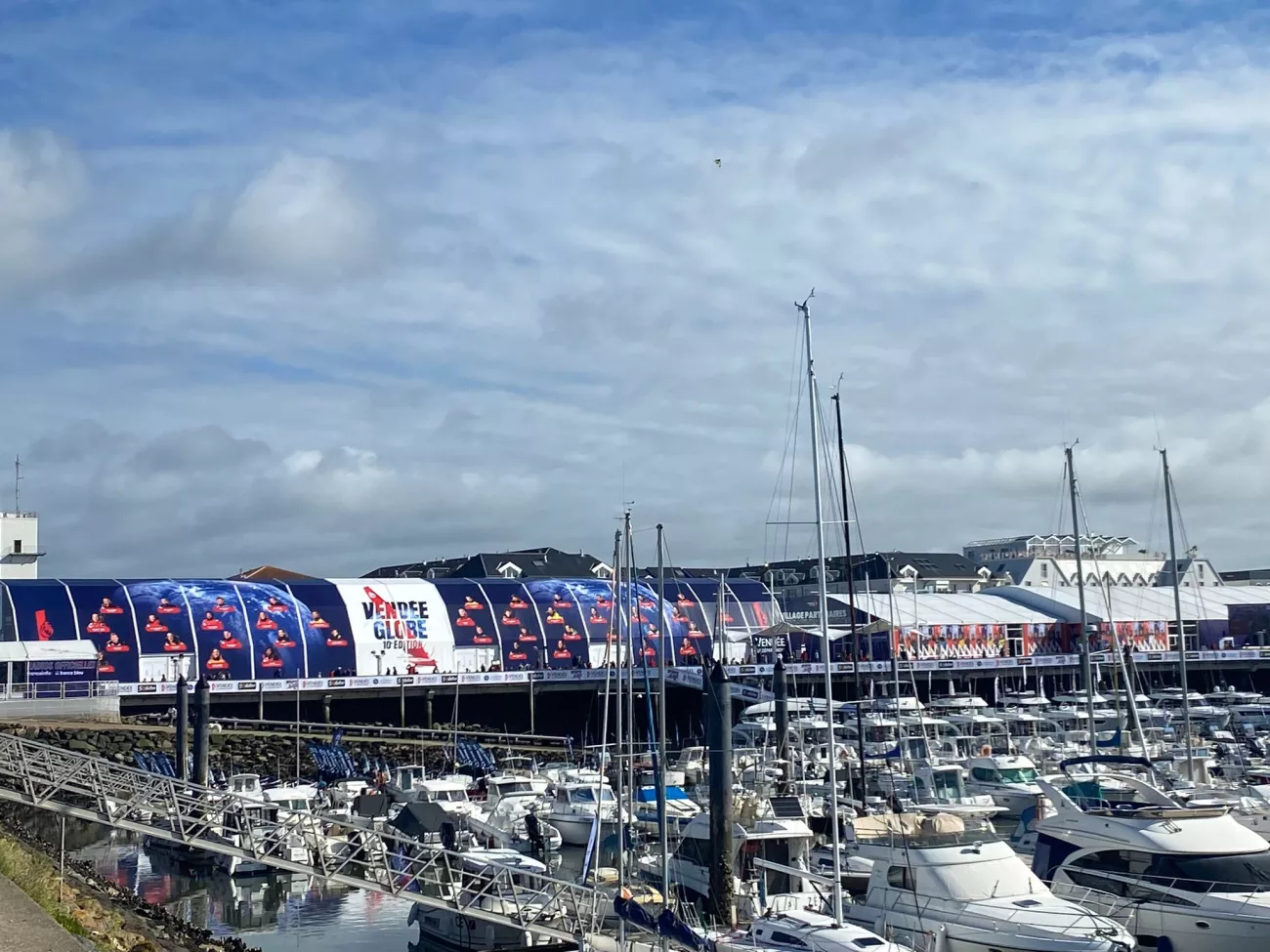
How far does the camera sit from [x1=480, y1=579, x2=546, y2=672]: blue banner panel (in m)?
90.2

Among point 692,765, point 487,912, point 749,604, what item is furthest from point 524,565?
point 487,912

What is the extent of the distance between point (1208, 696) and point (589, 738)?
125 feet

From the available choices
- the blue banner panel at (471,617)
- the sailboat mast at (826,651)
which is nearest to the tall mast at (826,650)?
the sailboat mast at (826,651)

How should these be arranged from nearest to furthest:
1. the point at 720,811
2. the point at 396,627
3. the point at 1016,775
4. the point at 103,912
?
the point at 103,912, the point at 720,811, the point at 1016,775, the point at 396,627

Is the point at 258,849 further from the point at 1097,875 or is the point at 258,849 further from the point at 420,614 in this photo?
the point at 420,614

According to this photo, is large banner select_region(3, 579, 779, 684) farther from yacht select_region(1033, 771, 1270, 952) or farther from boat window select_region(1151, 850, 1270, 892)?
boat window select_region(1151, 850, 1270, 892)

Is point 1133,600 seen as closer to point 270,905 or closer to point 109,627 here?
point 109,627

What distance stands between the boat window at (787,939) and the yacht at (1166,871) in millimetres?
6993

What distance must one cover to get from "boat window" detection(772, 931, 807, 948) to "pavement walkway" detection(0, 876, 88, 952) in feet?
37.9

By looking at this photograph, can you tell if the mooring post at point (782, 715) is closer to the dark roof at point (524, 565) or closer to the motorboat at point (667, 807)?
the motorboat at point (667, 807)

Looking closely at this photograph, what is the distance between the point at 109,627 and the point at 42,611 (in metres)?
3.56

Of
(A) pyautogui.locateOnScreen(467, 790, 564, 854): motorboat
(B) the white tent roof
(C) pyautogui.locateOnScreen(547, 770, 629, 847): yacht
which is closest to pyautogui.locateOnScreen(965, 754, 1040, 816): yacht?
(C) pyautogui.locateOnScreen(547, 770, 629, 847): yacht

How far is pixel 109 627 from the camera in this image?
78.7 metres

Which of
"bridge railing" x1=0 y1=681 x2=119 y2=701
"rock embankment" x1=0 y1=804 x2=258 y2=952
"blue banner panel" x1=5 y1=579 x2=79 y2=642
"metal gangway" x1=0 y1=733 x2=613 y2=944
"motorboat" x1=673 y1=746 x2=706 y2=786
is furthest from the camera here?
"blue banner panel" x1=5 y1=579 x2=79 y2=642
